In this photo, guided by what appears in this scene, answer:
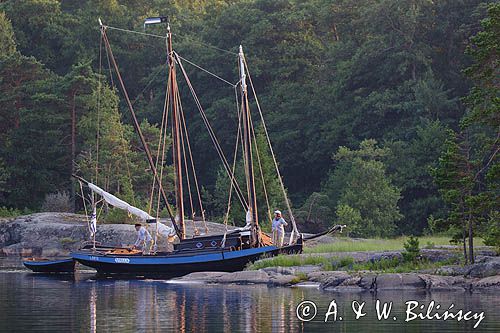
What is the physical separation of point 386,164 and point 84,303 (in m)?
33.3

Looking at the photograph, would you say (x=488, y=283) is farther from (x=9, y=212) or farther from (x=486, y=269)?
(x=9, y=212)

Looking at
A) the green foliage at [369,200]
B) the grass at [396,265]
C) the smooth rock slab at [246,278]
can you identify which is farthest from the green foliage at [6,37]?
the grass at [396,265]

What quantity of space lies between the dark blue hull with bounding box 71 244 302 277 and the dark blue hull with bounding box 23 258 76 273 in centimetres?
218

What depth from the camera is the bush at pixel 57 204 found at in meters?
65.2

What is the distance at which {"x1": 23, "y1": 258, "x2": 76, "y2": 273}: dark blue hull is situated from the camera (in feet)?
146

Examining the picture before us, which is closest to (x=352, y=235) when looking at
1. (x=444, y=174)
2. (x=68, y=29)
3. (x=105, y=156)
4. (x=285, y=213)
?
(x=285, y=213)

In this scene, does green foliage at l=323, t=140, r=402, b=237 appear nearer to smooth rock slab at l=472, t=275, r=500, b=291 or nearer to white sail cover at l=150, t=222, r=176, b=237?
white sail cover at l=150, t=222, r=176, b=237

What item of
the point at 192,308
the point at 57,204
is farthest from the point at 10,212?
the point at 192,308

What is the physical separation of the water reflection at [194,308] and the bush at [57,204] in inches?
1070

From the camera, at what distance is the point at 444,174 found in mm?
35469

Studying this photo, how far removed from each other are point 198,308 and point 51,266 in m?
17.1

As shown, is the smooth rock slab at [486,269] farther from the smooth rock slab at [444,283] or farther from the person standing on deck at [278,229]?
the person standing on deck at [278,229]

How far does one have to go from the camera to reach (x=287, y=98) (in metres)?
75.2

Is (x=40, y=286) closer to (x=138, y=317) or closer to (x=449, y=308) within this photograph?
(x=138, y=317)
